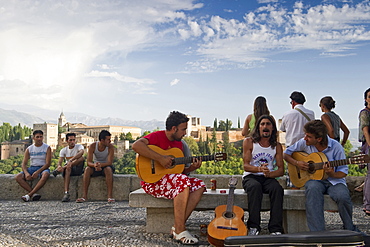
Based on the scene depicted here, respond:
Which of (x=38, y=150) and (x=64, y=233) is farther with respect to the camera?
(x=38, y=150)

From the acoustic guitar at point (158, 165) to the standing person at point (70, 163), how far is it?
343 centimetres

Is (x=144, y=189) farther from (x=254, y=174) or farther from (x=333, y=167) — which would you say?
(x=333, y=167)

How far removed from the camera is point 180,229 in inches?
156

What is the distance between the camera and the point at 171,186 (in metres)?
4.12

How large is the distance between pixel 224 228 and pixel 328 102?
8.90ft

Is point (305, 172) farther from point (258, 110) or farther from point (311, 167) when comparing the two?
point (258, 110)

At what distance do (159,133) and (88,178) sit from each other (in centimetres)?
321

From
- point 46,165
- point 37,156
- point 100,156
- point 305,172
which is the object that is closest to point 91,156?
point 100,156

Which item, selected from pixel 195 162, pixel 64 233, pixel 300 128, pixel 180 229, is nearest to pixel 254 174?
pixel 195 162

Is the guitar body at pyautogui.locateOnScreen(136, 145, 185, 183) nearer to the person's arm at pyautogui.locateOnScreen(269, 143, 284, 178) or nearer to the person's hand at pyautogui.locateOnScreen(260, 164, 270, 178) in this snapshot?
the person's hand at pyautogui.locateOnScreen(260, 164, 270, 178)

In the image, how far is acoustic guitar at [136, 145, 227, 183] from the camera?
165 inches

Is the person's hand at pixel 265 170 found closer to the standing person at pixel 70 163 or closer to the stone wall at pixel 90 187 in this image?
the stone wall at pixel 90 187

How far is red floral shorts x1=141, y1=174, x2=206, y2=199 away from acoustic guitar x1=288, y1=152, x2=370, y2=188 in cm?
99

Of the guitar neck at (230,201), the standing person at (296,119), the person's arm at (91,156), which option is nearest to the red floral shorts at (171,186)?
the guitar neck at (230,201)
